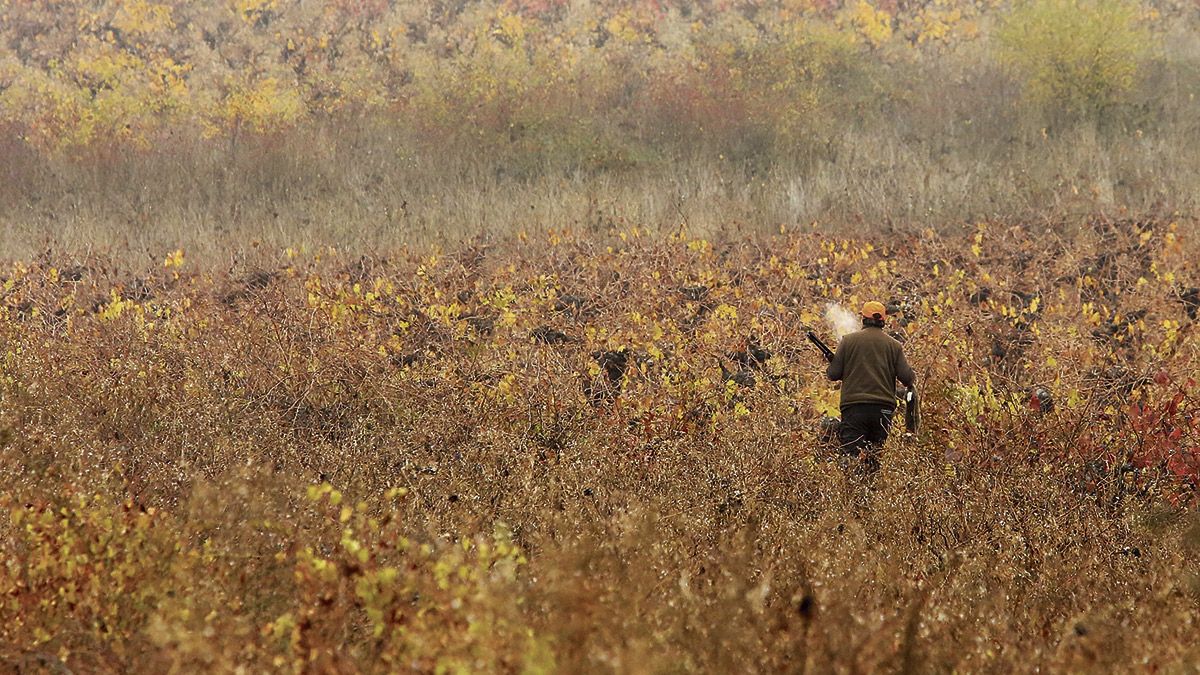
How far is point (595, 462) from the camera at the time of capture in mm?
6590

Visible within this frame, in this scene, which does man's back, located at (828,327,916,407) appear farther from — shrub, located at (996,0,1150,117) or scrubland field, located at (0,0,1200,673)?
shrub, located at (996,0,1150,117)

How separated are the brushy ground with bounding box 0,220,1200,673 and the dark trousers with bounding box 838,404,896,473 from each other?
206 millimetres

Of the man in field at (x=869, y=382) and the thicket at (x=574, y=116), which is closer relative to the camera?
the man in field at (x=869, y=382)

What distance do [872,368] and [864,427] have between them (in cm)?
41

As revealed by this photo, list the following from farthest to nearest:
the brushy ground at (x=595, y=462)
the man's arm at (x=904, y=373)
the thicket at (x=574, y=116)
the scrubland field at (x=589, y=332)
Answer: the thicket at (x=574, y=116)
the man's arm at (x=904, y=373)
the scrubland field at (x=589, y=332)
the brushy ground at (x=595, y=462)

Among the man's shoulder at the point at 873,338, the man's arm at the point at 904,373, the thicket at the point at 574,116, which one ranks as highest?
the man's shoulder at the point at 873,338

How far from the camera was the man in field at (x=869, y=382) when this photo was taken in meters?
7.28

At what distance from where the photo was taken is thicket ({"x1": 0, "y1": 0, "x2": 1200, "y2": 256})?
14891 millimetres

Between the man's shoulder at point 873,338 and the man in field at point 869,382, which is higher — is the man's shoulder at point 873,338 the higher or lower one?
the higher one

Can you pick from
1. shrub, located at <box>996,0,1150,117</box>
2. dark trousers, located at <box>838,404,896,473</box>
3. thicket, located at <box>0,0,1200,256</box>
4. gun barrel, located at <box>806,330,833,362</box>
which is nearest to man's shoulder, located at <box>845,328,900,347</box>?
gun barrel, located at <box>806,330,833,362</box>

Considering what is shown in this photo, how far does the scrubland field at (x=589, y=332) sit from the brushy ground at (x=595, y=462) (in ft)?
0.12

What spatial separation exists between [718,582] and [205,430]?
4026mm

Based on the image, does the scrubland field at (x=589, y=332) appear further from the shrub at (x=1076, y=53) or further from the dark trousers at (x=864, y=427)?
the dark trousers at (x=864, y=427)

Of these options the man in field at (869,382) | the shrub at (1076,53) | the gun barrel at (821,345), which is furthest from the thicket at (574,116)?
the man in field at (869,382)
